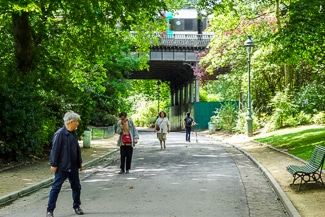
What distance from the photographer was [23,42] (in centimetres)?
1988

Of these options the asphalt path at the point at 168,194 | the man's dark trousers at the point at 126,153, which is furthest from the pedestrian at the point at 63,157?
the man's dark trousers at the point at 126,153

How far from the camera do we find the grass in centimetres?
1905

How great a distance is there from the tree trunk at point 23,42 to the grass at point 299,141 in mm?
11482

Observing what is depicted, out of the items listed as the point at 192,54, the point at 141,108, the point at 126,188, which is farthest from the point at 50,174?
the point at 141,108

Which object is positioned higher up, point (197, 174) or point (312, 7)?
point (312, 7)

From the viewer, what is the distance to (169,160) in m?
18.5

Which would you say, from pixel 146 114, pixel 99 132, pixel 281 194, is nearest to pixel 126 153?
pixel 281 194

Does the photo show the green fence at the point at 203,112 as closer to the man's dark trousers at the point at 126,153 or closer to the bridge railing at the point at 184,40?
the bridge railing at the point at 184,40

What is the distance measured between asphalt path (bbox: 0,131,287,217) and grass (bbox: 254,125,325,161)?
11.6 ft

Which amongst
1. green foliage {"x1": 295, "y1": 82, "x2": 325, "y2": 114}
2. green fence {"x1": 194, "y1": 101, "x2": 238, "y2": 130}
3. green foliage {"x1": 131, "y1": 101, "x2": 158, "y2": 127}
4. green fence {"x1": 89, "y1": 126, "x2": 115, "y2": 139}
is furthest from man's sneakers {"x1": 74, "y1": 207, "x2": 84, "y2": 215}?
green foliage {"x1": 131, "y1": 101, "x2": 158, "y2": 127}

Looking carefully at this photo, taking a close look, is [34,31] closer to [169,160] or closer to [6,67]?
[6,67]

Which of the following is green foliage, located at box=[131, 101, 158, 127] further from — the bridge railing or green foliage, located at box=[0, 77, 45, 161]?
green foliage, located at box=[0, 77, 45, 161]

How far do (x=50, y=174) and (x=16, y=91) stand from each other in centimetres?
421

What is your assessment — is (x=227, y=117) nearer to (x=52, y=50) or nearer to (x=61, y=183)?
(x=52, y=50)
